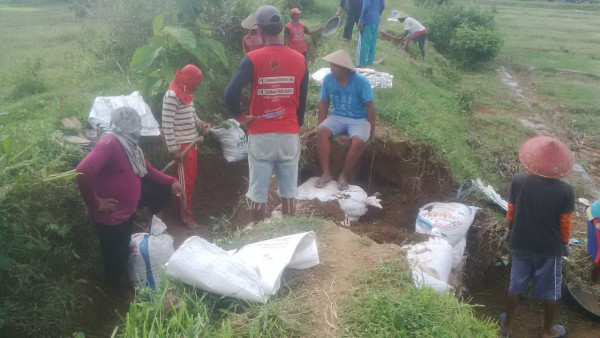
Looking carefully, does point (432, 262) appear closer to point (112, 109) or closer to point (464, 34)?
point (112, 109)

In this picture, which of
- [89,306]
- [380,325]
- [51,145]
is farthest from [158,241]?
[380,325]

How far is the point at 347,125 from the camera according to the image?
16.9 feet

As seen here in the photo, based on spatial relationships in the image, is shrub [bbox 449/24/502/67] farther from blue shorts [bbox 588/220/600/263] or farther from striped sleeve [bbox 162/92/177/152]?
striped sleeve [bbox 162/92/177/152]

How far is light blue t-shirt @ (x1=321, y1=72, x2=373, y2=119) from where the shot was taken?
5027mm

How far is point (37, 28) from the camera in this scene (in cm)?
1274

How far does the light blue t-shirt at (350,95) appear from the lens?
503 cm

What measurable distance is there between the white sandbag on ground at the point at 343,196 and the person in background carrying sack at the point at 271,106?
70 cm

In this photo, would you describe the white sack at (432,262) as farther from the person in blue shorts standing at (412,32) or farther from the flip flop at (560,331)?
the person in blue shorts standing at (412,32)

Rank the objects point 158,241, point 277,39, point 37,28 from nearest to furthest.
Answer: point 277,39 < point 158,241 < point 37,28

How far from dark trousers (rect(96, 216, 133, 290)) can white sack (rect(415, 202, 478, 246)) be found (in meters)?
2.51

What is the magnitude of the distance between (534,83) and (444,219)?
1031 centimetres

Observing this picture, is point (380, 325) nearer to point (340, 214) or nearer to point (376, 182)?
point (340, 214)

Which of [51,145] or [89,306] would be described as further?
[51,145]

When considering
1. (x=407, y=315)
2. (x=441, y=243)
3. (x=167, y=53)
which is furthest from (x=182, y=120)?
(x=407, y=315)
